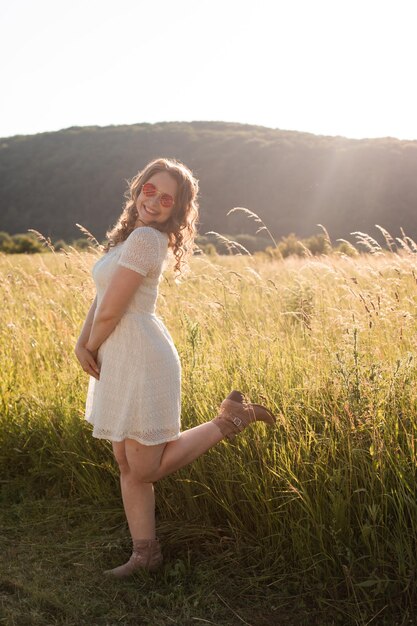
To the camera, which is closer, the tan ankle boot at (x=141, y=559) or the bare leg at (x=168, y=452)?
the bare leg at (x=168, y=452)

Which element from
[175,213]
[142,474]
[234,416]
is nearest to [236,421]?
[234,416]

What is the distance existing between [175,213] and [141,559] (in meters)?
1.67

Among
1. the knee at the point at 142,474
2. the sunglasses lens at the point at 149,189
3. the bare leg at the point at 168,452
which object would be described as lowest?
the knee at the point at 142,474

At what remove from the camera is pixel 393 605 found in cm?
289

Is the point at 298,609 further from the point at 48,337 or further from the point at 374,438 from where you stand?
the point at 48,337

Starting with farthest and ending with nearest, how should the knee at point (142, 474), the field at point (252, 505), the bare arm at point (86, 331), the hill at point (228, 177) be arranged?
the hill at point (228, 177) < the bare arm at point (86, 331) < the knee at point (142, 474) < the field at point (252, 505)

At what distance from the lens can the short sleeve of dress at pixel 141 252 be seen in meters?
3.03

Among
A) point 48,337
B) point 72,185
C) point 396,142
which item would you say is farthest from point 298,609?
point 72,185

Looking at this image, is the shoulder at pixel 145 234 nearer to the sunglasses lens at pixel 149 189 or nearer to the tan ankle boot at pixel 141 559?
the sunglasses lens at pixel 149 189

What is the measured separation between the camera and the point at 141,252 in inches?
119

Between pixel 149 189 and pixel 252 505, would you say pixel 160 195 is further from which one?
pixel 252 505

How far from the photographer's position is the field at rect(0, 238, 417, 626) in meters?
2.96

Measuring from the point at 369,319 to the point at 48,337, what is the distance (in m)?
2.89

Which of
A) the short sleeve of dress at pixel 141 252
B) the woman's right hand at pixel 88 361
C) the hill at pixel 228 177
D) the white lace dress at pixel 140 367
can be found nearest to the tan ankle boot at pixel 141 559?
the white lace dress at pixel 140 367
